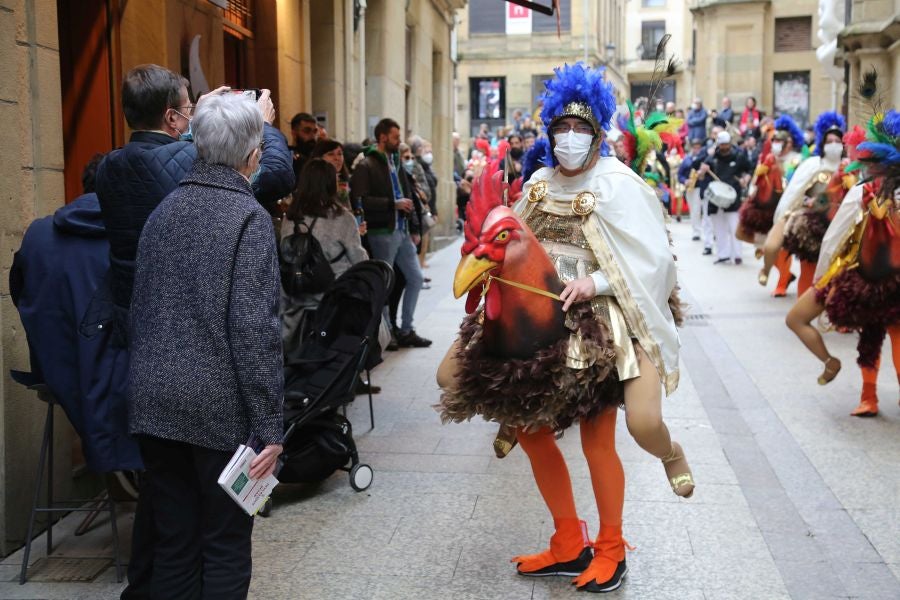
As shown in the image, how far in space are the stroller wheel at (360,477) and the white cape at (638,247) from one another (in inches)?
78.6

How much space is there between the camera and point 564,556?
178 inches

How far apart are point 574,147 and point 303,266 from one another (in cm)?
288

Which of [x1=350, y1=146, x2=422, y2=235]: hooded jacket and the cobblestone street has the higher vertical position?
[x1=350, y1=146, x2=422, y2=235]: hooded jacket

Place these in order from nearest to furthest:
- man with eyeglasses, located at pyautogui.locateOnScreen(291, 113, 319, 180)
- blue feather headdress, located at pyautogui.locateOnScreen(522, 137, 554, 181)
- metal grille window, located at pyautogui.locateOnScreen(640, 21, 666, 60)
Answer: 1. blue feather headdress, located at pyautogui.locateOnScreen(522, 137, 554, 181)
2. man with eyeglasses, located at pyautogui.locateOnScreen(291, 113, 319, 180)
3. metal grille window, located at pyautogui.locateOnScreen(640, 21, 666, 60)

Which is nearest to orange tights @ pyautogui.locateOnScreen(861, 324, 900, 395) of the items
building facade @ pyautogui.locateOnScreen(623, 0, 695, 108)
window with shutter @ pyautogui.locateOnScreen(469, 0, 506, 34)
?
window with shutter @ pyautogui.locateOnScreen(469, 0, 506, 34)

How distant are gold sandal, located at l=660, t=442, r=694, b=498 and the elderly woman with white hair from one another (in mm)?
1795

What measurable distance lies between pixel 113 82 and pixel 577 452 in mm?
3738

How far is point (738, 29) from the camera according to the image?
36.4 m

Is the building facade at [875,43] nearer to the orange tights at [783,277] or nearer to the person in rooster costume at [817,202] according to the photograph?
the orange tights at [783,277]

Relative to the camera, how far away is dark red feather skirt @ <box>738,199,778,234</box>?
45.1ft

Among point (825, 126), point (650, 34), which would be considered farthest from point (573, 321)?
point (650, 34)

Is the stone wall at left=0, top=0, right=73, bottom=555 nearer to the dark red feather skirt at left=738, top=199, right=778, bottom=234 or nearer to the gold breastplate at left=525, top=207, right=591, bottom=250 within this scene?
the gold breastplate at left=525, top=207, right=591, bottom=250

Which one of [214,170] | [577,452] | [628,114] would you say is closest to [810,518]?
[577,452]

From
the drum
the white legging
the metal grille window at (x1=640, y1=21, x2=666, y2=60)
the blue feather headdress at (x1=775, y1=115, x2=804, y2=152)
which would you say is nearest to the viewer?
the blue feather headdress at (x1=775, y1=115, x2=804, y2=152)
